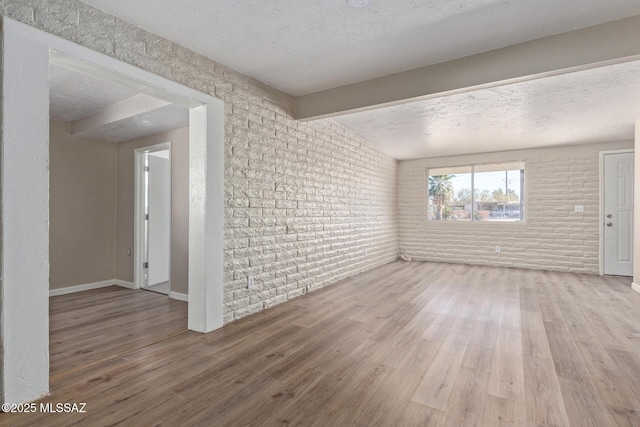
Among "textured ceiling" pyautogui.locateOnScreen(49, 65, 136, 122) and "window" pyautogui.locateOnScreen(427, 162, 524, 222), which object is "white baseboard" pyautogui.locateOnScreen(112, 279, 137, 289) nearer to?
"textured ceiling" pyautogui.locateOnScreen(49, 65, 136, 122)

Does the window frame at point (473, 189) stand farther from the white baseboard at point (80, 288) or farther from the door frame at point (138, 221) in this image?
the white baseboard at point (80, 288)

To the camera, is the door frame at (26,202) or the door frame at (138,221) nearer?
the door frame at (26,202)

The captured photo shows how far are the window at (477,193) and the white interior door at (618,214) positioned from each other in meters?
1.22

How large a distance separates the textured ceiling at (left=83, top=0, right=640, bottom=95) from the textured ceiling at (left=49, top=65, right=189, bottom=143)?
1031 mm

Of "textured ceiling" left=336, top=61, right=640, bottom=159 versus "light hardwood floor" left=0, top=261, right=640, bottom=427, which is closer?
"light hardwood floor" left=0, top=261, right=640, bottom=427

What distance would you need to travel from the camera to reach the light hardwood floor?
5.13 ft

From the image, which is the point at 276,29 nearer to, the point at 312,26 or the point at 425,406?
the point at 312,26

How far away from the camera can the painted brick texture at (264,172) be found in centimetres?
202

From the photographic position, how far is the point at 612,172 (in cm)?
514

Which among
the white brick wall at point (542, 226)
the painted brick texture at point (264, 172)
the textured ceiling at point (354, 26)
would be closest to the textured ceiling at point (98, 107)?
the painted brick texture at point (264, 172)

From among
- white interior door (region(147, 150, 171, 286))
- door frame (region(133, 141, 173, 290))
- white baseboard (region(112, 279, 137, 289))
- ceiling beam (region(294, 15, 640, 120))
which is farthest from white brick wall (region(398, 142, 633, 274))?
white baseboard (region(112, 279, 137, 289))

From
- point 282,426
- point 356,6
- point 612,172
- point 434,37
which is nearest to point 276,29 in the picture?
point 356,6

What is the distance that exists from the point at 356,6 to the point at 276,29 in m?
0.61

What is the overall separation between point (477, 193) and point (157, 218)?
595cm
